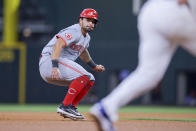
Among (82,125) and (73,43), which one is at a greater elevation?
(73,43)

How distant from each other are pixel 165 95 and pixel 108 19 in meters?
2.93

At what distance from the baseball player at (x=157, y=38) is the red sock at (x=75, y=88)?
271 centimetres

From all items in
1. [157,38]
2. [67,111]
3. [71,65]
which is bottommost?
[67,111]

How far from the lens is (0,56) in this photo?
575 inches

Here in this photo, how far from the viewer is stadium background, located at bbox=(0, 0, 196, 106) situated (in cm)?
1423

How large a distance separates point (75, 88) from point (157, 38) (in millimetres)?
2891

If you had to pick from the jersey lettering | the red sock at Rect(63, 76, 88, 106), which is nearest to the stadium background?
the jersey lettering

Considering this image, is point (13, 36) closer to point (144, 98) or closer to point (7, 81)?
point (7, 81)

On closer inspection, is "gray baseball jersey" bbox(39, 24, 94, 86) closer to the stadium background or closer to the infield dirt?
the infield dirt

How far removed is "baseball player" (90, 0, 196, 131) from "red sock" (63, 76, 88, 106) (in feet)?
8.90

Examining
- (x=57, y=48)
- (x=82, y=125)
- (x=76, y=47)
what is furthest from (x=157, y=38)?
(x=76, y=47)

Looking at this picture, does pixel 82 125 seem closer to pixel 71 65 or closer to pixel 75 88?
pixel 75 88

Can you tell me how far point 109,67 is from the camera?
14.5 meters

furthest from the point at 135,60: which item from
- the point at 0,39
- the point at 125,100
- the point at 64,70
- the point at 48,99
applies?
the point at 125,100
